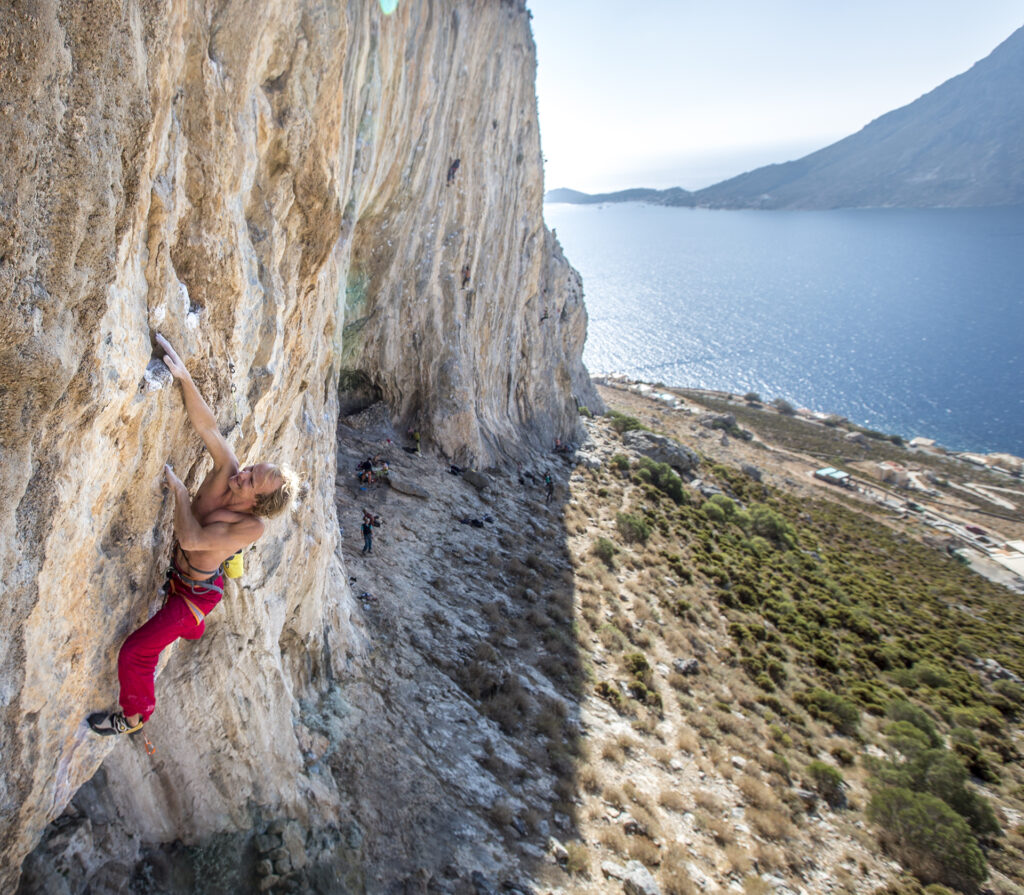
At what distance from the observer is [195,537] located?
172 inches

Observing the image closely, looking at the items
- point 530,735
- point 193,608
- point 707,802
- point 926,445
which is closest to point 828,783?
point 707,802

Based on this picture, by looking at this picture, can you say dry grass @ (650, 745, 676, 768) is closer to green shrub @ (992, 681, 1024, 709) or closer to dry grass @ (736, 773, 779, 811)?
dry grass @ (736, 773, 779, 811)

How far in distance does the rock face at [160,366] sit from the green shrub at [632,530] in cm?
1700

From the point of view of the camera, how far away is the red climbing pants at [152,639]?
14.3 ft

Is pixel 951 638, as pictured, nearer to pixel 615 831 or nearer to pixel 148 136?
pixel 615 831

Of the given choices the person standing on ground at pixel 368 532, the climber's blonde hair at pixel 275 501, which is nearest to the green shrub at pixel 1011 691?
the person standing on ground at pixel 368 532

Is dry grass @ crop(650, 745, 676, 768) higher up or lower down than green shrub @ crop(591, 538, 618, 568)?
lower down

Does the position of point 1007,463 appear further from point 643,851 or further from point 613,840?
point 613,840

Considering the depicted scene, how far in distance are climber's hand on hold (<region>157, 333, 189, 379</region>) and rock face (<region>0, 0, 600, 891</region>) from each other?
87 mm

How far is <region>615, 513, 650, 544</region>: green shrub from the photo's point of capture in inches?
1044

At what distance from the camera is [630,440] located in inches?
1731

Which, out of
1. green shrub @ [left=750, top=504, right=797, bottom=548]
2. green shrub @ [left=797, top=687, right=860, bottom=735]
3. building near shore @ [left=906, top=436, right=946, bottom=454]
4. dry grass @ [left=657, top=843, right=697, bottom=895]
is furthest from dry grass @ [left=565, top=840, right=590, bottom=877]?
building near shore @ [left=906, top=436, right=946, bottom=454]

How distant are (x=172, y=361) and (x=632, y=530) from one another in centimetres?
2399

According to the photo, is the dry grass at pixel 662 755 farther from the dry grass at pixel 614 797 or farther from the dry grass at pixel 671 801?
the dry grass at pixel 614 797
